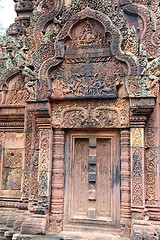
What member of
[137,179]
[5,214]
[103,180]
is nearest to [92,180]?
[103,180]

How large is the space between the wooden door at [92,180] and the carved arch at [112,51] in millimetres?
1200

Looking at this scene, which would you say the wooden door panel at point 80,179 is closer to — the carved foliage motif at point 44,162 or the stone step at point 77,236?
the stone step at point 77,236

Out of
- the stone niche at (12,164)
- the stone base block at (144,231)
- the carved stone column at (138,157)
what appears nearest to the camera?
the stone base block at (144,231)

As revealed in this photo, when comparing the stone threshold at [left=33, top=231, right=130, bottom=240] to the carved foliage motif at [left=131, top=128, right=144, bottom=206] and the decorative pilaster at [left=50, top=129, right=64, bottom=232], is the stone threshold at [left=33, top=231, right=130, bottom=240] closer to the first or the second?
the decorative pilaster at [left=50, top=129, right=64, bottom=232]

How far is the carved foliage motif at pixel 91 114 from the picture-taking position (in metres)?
5.93

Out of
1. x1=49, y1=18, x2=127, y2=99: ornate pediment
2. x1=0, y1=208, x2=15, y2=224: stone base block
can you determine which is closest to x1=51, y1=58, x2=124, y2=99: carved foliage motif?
x1=49, y1=18, x2=127, y2=99: ornate pediment

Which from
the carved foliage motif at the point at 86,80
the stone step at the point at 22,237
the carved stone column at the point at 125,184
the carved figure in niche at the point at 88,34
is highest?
the carved figure in niche at the point at 88,34

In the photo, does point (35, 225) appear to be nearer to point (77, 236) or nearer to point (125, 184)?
point (77, 236)

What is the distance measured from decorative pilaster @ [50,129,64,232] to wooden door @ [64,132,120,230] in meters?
0.13

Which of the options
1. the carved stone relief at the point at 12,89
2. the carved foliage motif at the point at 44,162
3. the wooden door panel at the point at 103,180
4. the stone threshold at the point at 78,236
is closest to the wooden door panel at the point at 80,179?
the wooden door panel at the point at 103,180

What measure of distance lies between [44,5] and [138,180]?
4.74m

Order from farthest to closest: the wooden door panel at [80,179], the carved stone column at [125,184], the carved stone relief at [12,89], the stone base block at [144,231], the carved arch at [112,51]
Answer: the carved stone relief at [12,89] → the wooden door panel at [80,179] → the carved arch at [112,51] → the carved stone column at [125,184] → the stone base block at [144,231]

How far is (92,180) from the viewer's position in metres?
5.99

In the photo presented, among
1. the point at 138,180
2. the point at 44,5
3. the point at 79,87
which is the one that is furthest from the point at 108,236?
the point at 44,5
